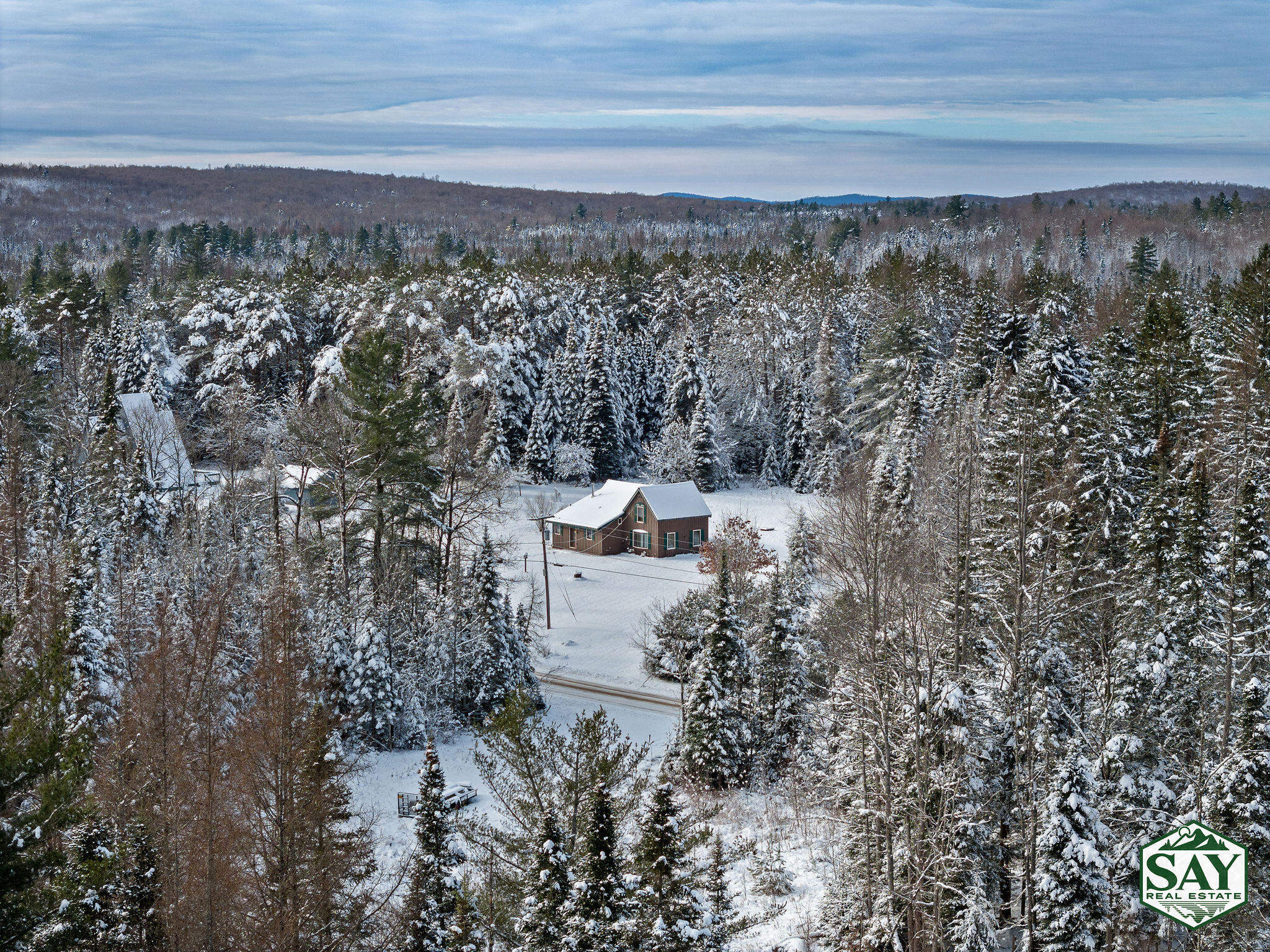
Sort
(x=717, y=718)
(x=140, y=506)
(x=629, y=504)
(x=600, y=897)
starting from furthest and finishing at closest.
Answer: (x=629, y=504), (x=140, y=506), (x=717, y=718), (x=600, y=897)

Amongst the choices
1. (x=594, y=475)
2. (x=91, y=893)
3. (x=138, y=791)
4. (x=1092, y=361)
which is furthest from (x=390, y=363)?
(x=594, y=475)

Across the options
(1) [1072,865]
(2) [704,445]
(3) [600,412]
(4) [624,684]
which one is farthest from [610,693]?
(3) [600,412]

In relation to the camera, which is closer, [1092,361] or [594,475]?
[1092,361]

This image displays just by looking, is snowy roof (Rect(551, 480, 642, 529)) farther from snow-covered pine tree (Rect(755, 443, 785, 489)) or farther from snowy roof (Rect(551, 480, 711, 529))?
snow-covered pine tree (Rect(755, 443, 785, 489))

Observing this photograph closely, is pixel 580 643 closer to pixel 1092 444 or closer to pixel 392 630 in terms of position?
pixel 392 630

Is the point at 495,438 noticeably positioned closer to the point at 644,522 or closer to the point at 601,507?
the point at 601,507

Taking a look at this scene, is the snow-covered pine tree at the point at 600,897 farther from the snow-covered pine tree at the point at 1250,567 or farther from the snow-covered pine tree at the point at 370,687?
the snow-covered pine tree at the point at 370,687
